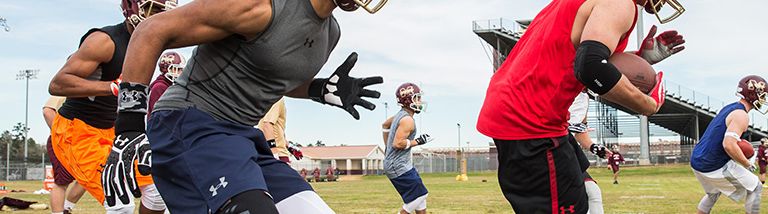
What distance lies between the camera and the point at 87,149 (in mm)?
6715

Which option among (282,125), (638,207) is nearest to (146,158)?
(282,125)

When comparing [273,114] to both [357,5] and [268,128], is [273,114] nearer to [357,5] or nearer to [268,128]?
[268,128]

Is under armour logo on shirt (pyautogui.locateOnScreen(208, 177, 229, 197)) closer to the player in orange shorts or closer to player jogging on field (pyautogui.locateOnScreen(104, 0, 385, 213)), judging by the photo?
player jogging on field (pyautogui.locateOnScreen(104, 0, 385, 213))

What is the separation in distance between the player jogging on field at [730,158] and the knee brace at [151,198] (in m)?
6.73

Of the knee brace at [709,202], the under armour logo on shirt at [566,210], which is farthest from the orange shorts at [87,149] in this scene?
the knee brace at [709,202]

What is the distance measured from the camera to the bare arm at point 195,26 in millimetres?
3262

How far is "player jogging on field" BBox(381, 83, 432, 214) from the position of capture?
428 inches

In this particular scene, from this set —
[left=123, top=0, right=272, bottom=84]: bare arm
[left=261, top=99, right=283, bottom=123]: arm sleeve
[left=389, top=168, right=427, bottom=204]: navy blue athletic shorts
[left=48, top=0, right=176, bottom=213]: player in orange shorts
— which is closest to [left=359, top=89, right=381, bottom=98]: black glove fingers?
[left=123, top=0, right=272, bottom=84]: bare arm

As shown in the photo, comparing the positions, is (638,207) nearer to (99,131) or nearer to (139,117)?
(99,131)

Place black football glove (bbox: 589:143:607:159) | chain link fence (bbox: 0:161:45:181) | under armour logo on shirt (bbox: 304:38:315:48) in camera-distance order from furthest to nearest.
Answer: chain link fence (bbox: 0:161:45:181), black football glove (bbox: 589:143:607:159), under armour logo on shirt (bbox: 304:38:315:48)

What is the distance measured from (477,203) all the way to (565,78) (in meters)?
12.1

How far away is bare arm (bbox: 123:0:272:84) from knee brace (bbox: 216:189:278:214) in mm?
701

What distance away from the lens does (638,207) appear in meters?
14.6

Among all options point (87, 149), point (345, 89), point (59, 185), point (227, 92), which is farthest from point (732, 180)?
point (59, 185)
